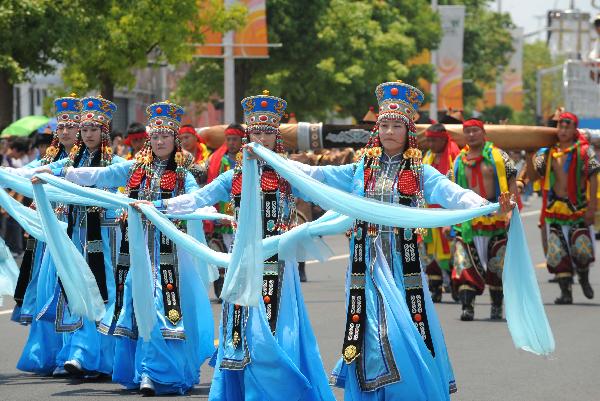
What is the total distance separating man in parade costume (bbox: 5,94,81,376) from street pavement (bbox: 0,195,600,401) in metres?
0.19

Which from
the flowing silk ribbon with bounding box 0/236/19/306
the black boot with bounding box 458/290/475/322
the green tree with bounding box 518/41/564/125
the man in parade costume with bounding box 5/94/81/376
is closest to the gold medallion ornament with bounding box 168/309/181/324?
the man in parade costume with bounding box 5/94/81/376

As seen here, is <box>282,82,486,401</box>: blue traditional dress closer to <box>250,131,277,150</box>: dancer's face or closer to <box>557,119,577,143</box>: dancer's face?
<box>250,131,277,150</box>: dancer's face

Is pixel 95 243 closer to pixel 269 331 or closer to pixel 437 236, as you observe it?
pixel 269 331

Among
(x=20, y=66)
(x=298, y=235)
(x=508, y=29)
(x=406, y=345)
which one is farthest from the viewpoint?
(x=508, y=29)

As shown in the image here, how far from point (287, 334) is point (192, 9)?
20200mm

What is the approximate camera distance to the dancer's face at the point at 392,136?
9.05m

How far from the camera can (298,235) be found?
31.0ft

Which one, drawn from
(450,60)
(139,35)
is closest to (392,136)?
(139,35)

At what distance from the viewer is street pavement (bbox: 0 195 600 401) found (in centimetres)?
1047

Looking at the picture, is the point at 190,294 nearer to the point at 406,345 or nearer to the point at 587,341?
the point at 406,345

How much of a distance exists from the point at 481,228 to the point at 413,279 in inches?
233

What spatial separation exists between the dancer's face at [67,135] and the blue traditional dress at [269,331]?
2.25 meters

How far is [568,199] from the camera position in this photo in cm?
1639

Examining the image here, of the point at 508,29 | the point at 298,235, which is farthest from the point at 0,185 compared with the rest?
the point at 508,29
